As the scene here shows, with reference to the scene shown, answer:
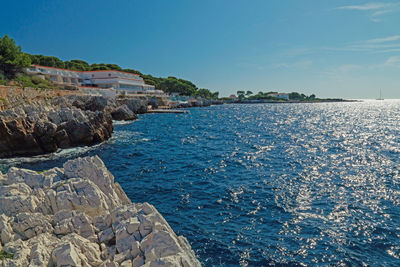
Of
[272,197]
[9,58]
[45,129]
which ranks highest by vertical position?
[9,58]

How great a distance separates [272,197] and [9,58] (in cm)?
7699

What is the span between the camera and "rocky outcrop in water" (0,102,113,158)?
26.8m

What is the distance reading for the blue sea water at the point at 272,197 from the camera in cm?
1121

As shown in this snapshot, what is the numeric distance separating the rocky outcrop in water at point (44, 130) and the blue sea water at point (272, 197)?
2.38m

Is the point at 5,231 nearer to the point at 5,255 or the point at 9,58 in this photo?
the point at 5,255

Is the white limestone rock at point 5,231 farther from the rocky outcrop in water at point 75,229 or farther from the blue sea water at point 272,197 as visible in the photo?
the blue sea water at point 272,197

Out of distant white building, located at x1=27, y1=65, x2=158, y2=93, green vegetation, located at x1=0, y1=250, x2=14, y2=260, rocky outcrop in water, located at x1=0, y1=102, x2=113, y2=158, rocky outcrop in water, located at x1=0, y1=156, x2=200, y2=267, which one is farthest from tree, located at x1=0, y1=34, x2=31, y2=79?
green vegetation, located at x1=0, y1=250, x2=14, y2=260

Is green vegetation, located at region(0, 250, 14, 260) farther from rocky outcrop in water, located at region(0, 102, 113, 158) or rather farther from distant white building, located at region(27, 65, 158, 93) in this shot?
distant white building, located at region(27, 65, 158, 93)

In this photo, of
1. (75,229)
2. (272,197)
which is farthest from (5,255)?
(272,197)

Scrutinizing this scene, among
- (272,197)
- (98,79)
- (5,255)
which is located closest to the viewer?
(5,255)

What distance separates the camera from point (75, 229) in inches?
337

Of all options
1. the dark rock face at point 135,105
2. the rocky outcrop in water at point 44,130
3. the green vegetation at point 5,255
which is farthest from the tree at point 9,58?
the green vegetation at point 5,255

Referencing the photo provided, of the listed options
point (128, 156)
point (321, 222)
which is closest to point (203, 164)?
point (128, 156)

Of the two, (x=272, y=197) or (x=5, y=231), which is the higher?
(x=5, y=231)
